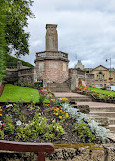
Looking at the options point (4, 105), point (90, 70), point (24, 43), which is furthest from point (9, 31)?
point (90, 70)

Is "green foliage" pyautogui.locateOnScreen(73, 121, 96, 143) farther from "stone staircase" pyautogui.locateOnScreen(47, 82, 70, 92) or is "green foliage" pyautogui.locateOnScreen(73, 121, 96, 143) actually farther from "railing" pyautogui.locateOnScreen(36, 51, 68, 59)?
"railing" pyautogui.locateOnScreen(36, 51, 68, 59)

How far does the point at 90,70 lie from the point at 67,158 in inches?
2188

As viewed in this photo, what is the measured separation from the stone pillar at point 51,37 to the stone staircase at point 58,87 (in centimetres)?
563

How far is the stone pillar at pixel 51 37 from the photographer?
78.7 feet

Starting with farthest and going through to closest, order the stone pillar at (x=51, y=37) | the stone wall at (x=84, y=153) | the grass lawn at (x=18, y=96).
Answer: the stone pillar at (x=51, y=37), the grass lawn at (x=18, y=96), the stone wall at (x=84, y=153)

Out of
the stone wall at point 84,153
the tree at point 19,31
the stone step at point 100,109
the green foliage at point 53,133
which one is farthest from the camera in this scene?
the tree at point 19,31

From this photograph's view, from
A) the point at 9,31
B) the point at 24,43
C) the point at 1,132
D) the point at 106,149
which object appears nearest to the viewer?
the point at 106,149

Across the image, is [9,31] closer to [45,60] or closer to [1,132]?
[45,60]

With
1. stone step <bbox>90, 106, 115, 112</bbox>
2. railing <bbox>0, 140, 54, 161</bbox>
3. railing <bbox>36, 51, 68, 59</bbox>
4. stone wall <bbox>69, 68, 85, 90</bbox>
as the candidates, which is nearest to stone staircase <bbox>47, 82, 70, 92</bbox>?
stone wall <bbox>69, 68, 85, 90</bbox>

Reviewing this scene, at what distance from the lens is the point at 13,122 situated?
6.10 m

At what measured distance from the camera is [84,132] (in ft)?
17.8

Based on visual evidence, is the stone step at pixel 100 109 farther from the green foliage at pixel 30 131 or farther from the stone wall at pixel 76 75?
the stone wall at pixel 76 75

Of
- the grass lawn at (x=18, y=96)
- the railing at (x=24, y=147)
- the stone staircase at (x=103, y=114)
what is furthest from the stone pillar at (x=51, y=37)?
the railing at (x=24, y=147)

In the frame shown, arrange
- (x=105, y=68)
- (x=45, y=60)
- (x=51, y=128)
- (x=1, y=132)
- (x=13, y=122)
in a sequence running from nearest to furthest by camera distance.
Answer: (x=1, y=132)
(x=51, y=128)
(x=13, y=122)
(x=45, y=60)
(x=105, y=68)
